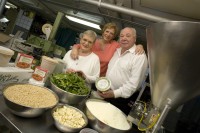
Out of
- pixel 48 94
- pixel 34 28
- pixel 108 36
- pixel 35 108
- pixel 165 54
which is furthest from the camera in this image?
pixel 34 28

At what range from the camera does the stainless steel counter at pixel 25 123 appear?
49.9 inches

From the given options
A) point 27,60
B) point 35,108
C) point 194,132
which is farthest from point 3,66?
point 194,132

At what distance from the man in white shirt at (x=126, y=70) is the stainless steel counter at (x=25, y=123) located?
40.8 inches

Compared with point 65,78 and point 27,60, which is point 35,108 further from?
point 27,60

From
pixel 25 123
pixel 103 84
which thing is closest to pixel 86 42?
pixel 103 84

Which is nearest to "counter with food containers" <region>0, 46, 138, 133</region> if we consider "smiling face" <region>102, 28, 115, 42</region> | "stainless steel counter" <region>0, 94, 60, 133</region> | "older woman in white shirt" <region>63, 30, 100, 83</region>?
"stainless steel counter" <region>0, 94, 60, 133</region>

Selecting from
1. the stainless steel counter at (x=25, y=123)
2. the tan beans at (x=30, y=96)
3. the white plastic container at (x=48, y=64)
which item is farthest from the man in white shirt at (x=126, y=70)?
the stainless steel counter at (x=25, y=123)

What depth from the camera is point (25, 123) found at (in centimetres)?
133

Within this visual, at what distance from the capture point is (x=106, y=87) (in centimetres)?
206

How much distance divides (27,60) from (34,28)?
9.19 metres

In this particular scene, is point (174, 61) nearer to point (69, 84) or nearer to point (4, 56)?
point (69, 84)

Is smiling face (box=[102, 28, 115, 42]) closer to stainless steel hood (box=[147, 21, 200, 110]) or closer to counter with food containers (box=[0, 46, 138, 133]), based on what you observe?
counter with food containers (box=[0, 46, 138, 133])

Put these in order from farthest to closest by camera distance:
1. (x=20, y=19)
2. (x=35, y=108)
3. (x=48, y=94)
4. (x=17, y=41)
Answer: (x=20, y=19) → (x=17, y=41) → (x=48, y=94) → (x=35, y=108)

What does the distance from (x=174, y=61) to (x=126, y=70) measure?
150 centimetres
